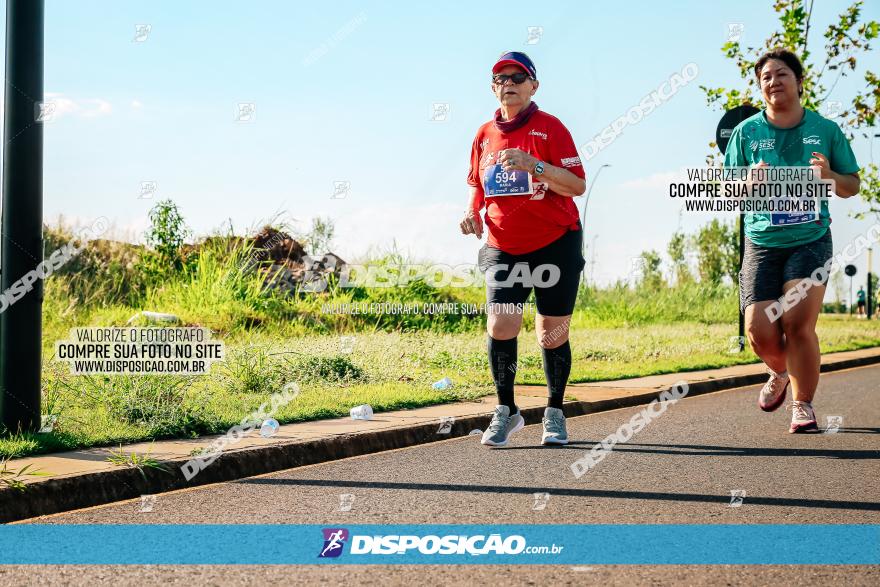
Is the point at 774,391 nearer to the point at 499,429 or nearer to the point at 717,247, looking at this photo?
the point at 499,429

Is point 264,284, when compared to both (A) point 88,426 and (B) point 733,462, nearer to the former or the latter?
(A) point 88,426

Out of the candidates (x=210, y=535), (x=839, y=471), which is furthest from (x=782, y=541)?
(x=210, y=535)

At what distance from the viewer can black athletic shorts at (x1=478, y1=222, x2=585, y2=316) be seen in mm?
5949

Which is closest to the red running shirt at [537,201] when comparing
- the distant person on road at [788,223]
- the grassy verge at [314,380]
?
the distant person on road at [788,223]

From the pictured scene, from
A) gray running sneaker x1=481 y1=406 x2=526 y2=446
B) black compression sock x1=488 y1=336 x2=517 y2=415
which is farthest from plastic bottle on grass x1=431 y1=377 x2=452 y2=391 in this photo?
black compression sock x1=488 y1=336 x2=517 y2=415

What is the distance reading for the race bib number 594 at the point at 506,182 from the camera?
584 centimetres

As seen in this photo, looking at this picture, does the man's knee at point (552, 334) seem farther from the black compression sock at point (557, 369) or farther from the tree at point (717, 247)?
the tree at point (717, 247)

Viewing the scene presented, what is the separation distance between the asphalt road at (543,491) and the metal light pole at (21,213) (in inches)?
50.5

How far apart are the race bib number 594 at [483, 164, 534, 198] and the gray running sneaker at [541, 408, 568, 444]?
4.84ft

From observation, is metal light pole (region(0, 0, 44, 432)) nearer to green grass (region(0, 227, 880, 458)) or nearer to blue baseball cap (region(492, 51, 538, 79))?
green grass (region(0, 227, 880, 458))

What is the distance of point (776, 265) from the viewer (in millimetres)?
6398

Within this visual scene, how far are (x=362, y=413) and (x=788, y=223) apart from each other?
3155 mm

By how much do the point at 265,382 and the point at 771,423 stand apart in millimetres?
4159

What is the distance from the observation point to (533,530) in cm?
405
